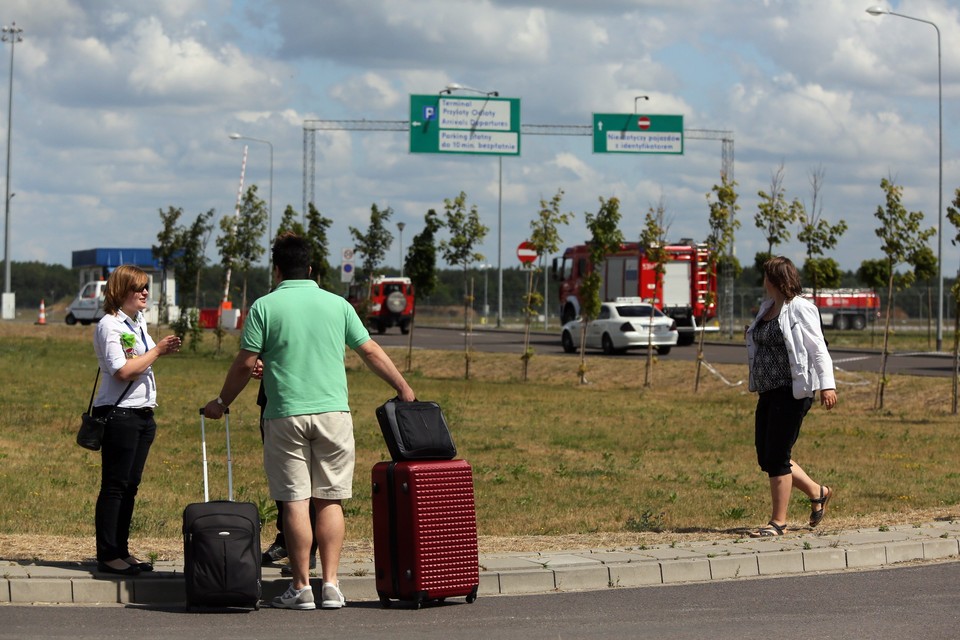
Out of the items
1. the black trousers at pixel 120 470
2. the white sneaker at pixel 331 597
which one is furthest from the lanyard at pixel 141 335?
the white sneaker at pixel 331 597

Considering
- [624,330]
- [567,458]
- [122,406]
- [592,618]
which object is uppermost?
[122,406]

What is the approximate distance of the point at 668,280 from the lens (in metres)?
45.8

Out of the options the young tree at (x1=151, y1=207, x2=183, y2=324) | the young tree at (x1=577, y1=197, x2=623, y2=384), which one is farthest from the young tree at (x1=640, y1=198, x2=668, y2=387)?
the young tree at (x1=151, y1=207, x2=183, y2=324)

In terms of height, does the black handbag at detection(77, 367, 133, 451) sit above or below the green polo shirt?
below

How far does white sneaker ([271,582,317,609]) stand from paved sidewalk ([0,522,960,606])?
26 centimetres

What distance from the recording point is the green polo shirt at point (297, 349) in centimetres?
758

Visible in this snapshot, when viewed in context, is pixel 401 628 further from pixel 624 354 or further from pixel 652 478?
pixel 624 354

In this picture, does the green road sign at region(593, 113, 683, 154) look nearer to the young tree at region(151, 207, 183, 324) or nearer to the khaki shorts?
the young tree at region(151, 207, 183, 324)

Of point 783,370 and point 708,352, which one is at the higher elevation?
point 783,370

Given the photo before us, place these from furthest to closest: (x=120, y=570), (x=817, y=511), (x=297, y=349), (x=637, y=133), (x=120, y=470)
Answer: (x=637, y=133)
(x=817, y=511)
(x=120, y=470)
(x=120, y=570)
(x=297, y=349)

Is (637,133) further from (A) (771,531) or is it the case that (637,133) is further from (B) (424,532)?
(B) (424,532)

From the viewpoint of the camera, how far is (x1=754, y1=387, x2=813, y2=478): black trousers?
9.78 m

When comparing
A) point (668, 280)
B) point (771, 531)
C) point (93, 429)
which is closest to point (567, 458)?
point (771, 531)

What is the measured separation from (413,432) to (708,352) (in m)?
32.0
